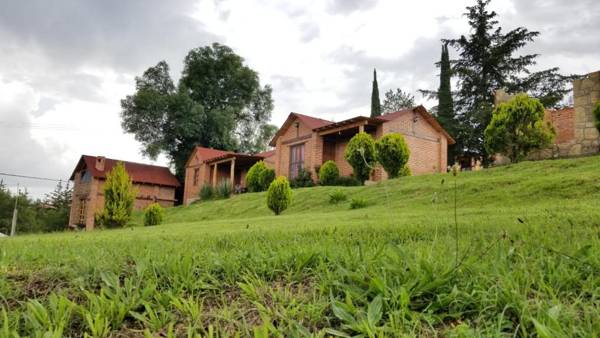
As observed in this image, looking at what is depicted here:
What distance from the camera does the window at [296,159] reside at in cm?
2430

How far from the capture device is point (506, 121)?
Result: 13.9 meters

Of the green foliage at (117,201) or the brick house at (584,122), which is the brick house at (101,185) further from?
the brick house at (584,122)

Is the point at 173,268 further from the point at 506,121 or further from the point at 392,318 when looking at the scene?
the point at 506,121

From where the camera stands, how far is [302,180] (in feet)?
73.5

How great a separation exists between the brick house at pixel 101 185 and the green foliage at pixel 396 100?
23.2 metres

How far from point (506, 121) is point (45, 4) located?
1264 cm

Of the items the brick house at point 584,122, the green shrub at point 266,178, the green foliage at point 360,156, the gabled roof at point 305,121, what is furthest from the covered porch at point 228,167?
the brick house at point 584,122

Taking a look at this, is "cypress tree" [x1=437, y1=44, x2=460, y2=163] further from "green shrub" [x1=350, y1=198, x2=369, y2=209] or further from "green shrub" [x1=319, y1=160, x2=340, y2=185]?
"green shrub" [x1=350, y1=198, x2=369, y2=209]

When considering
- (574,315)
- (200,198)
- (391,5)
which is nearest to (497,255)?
(574,315)

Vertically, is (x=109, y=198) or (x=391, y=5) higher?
(x=391, y=5)

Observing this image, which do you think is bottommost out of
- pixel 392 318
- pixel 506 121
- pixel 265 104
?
pixel 392 318

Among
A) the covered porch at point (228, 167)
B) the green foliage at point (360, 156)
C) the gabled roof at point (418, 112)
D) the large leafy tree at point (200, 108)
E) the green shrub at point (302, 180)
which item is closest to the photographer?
the green foliage at point (360, 156)

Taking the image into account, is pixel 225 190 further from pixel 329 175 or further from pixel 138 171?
pixel 138 171

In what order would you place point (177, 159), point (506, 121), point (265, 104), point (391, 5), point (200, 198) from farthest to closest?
point (265, 104), point (177, 159), point (200, 198), point (506, 121), point (391, 5)
